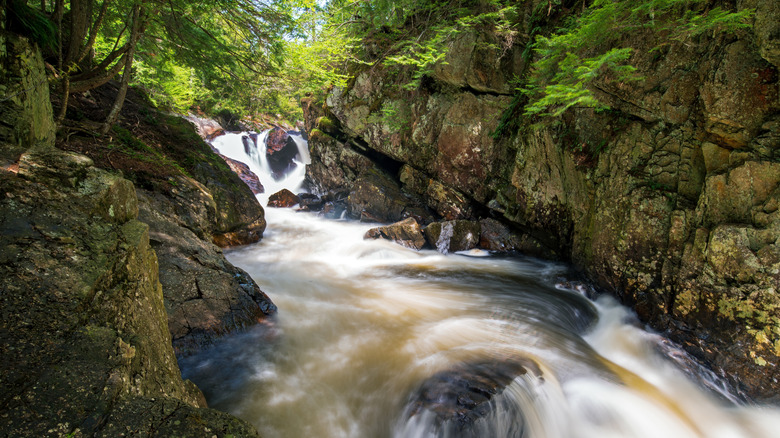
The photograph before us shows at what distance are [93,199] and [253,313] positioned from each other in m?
2.88

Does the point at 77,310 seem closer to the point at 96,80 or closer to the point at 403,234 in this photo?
the point at 96,80

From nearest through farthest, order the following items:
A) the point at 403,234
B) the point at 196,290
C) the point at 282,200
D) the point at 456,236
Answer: the point at 196,290
the point at 456,236
the point at 403,234
the point at 282,200

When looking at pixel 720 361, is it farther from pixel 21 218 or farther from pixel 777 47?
pixel 21 218

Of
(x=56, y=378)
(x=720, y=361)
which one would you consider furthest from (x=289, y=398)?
(x=720, y=361)

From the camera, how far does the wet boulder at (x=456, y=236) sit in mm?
9398

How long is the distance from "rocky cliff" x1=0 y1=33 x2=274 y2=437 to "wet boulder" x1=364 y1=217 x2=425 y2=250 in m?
7.60

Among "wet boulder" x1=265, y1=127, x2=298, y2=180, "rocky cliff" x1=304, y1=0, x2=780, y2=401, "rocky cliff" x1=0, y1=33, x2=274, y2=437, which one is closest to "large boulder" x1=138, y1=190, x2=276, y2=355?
"rocky cliff" x1=0, y1=33, x2=274, y2=437

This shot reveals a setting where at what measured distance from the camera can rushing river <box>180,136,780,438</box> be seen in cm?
326

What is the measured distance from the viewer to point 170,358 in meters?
2.11

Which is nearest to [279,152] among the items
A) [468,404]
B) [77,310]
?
[468,404]

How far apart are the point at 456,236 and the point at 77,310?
8.72 m

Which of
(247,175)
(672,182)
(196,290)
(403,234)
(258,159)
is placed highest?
(672,182)

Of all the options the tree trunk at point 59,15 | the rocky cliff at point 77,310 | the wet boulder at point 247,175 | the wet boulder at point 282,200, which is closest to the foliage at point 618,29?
the rocky cliff at point 77,310

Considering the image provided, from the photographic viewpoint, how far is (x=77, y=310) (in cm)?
147
